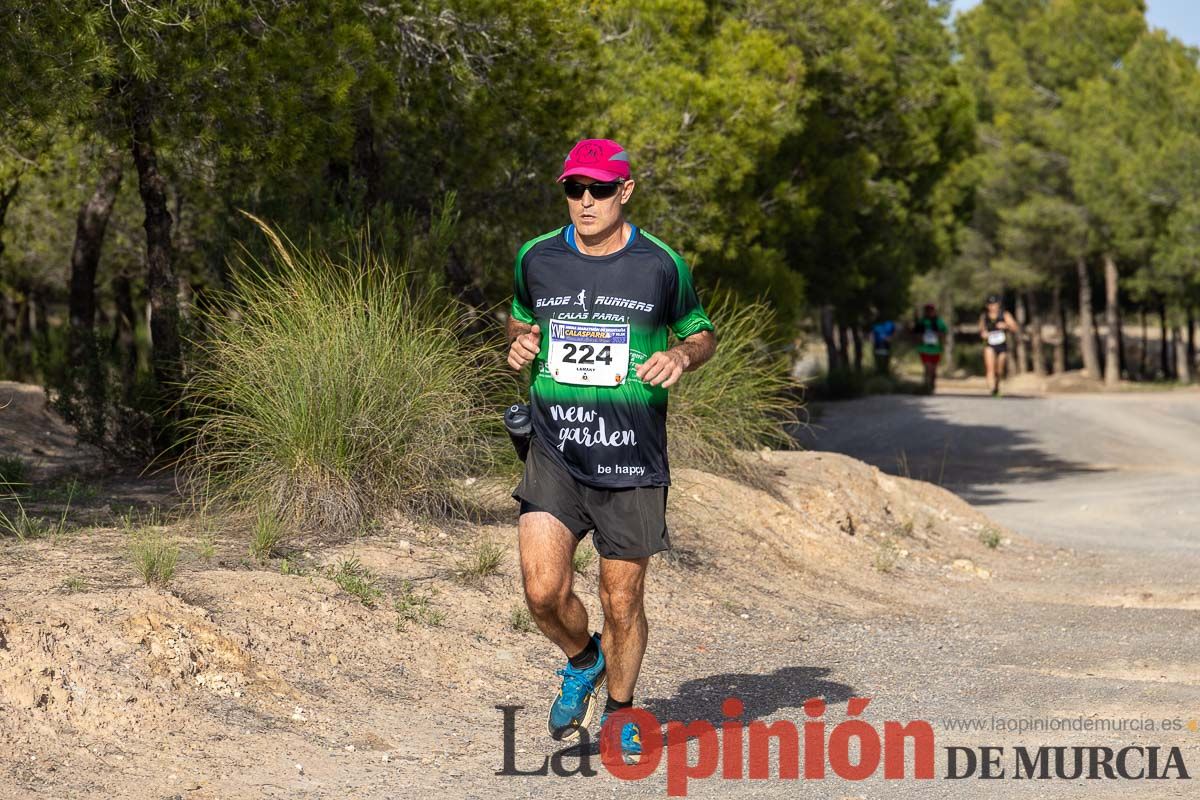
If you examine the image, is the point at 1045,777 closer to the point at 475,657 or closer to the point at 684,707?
the point at 684,707

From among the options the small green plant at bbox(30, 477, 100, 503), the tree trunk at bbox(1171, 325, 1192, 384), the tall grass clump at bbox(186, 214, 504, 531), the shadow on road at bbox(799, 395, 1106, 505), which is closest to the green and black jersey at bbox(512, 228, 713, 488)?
the tall grass clump at bbox(186, 214, 504, 531)

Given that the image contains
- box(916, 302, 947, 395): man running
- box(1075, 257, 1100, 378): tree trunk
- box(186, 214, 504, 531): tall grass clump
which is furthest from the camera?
box(1075, 257, 1100, 378): tree trunk

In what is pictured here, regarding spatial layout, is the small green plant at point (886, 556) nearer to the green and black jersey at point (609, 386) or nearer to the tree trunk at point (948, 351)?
the green and black jersey at point (609, 386)

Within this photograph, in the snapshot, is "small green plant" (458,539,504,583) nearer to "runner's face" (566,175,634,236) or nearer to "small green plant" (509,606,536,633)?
"small green plant" (509,606,536,633)

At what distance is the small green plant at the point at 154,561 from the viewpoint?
262 inches


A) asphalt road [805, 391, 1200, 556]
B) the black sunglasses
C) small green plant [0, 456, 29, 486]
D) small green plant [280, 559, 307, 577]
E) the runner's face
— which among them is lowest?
asphalt road [805, 391, 1200, 556]

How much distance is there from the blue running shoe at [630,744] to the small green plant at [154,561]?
221cm

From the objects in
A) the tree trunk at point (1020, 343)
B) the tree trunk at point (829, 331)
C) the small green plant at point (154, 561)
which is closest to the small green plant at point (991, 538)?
the small green plant at point (154, 561)

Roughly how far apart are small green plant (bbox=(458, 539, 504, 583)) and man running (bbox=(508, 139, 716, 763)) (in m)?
2.36

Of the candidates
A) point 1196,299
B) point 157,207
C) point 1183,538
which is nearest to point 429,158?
→ point 157,207

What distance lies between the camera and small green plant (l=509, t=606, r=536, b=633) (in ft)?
24.7

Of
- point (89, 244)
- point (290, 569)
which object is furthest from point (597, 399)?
point (89, 244)

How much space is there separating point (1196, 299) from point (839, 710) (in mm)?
40384

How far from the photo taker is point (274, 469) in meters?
8.20
